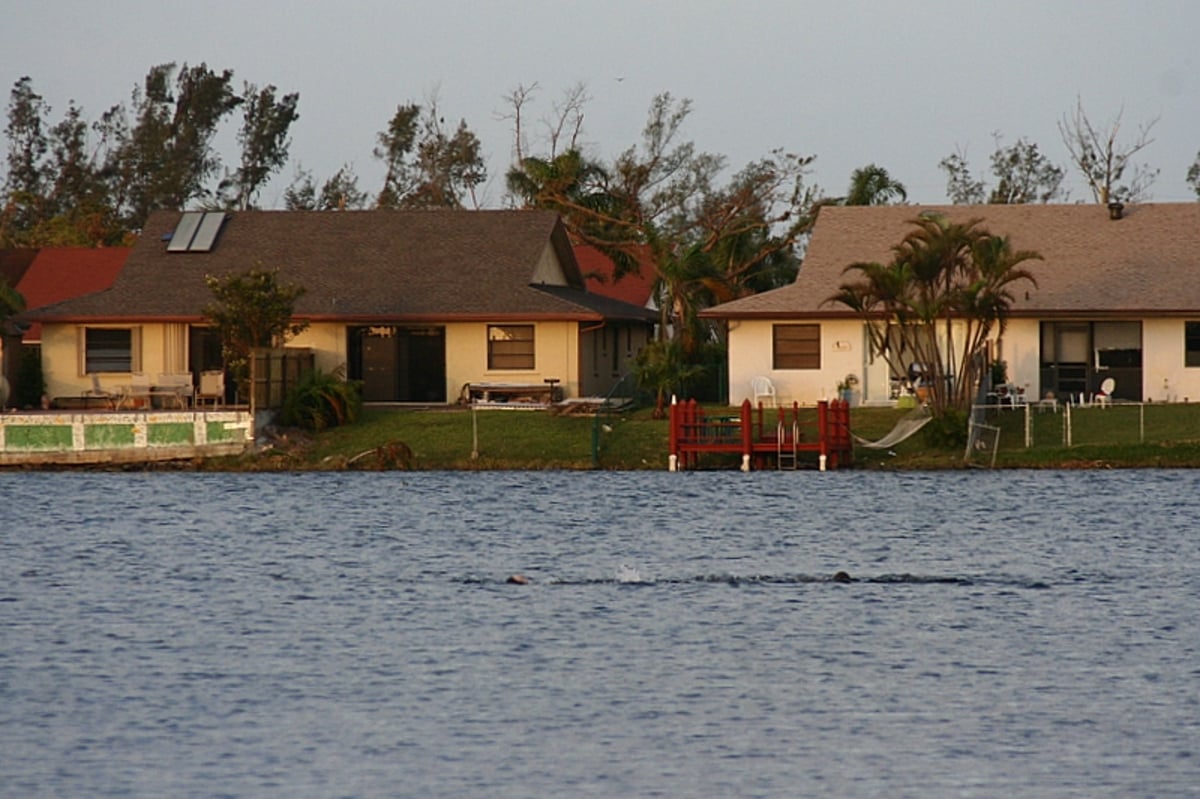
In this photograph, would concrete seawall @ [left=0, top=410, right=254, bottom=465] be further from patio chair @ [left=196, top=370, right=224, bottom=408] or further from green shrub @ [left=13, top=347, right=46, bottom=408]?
green shrub @ [left=13, top=347, right=46, bottom=408]

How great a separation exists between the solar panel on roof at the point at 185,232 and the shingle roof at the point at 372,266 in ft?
0.86

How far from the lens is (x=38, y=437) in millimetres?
46094

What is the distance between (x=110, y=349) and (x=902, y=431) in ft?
70.8

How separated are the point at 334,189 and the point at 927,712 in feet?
286

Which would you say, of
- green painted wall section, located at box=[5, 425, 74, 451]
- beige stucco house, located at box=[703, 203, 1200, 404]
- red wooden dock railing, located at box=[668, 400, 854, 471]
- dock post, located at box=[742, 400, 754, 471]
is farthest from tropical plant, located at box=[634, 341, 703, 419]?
green painted wall section, located at box=[5, 425, 74, 451]

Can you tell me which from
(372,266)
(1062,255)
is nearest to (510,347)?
(372,266)

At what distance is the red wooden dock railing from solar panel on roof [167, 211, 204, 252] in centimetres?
1838

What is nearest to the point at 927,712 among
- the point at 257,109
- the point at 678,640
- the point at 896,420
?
the point at 678,640

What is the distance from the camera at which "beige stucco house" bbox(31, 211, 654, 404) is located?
5141 cm

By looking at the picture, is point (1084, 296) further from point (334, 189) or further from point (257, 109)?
point (257, 109)

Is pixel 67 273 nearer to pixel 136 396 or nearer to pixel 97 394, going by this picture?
pixel 97 394

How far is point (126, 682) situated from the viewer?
1944cm

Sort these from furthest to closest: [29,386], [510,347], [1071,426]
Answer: [29,386]
[510,347]
[1071,426]

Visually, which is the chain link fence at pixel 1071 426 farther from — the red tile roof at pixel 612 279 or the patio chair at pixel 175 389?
the red tile roof at pixel 612 279
